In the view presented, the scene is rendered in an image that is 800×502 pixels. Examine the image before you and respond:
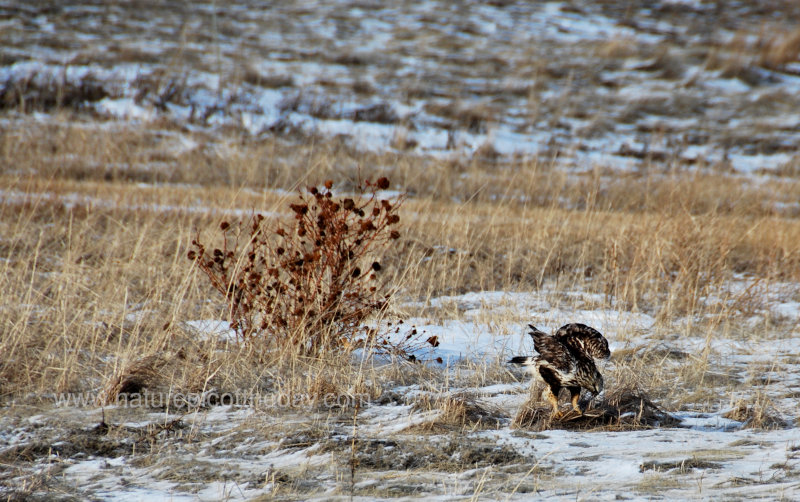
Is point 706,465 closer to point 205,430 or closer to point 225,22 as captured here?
point 205,430

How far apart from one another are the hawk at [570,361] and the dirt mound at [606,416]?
6 cm

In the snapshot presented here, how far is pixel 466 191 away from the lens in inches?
451

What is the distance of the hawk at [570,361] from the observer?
354 cm

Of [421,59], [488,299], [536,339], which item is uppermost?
[421,59]

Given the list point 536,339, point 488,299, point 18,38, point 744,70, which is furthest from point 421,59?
point 536,339

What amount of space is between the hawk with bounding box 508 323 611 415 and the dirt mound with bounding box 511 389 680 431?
0.06 metres

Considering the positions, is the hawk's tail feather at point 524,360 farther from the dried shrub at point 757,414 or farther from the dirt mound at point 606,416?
the dried shrub at point 757,414

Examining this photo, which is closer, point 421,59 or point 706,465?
point 706,465

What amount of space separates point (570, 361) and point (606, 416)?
402 mm

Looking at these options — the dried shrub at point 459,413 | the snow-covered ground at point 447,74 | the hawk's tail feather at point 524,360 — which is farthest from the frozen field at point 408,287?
the hawk's tail feather at point 524,360

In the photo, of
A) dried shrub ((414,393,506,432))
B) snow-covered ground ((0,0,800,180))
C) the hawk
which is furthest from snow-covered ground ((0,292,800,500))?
snow-covered ground ((0,0,800,180))

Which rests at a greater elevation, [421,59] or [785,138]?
[421,59]

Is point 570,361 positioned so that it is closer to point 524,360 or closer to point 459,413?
point 524,360

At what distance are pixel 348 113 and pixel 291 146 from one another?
2.93 meters
